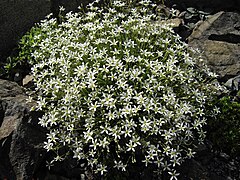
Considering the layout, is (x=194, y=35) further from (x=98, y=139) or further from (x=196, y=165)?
(x=98, y=139)

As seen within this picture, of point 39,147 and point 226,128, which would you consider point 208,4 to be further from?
point 39,147

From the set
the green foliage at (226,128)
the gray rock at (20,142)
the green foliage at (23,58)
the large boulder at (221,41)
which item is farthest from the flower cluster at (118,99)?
the large boulder at (221,41)

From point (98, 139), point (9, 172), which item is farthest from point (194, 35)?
point (9, 172)

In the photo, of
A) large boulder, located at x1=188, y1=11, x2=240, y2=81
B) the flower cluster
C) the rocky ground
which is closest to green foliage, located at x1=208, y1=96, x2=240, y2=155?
the rocky ground

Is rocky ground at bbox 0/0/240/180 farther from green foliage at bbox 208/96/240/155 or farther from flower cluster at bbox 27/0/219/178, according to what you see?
flower cluster at bbox 27/0/219/178

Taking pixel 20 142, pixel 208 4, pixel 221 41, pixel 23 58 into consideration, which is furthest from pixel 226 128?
pixel 23 58
